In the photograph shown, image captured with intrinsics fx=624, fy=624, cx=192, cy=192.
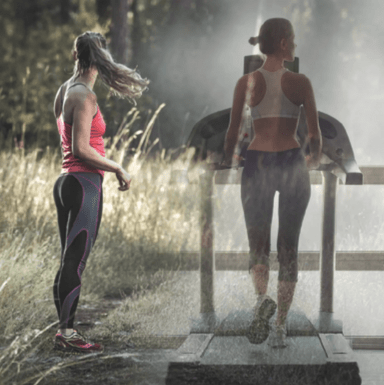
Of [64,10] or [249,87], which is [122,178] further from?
[64,10]

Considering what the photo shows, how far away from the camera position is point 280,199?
3.00 m

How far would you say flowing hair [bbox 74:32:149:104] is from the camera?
3098mm

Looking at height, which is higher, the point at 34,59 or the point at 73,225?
the point at 34,59

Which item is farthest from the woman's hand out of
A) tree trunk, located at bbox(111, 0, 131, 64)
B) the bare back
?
tree trunk, located at bbox(111, 0, 131, 64)

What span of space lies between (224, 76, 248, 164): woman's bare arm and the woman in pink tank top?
498 millimetres

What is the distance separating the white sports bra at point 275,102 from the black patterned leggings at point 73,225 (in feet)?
3.04

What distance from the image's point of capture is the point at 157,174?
7.09 m

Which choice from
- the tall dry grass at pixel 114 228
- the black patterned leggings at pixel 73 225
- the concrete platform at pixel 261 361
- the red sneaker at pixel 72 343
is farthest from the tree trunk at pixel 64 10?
the concrete platform at pixel 261 361

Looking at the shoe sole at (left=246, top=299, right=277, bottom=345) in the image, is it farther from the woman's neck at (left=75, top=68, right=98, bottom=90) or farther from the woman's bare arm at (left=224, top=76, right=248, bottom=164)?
the woman's neck at (left=75, top=68, right=98, bottom=90)

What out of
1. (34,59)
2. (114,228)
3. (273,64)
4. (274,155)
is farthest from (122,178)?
(34,59)

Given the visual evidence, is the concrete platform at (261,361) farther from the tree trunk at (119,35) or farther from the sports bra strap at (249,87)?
the tree trunk at (119,35)

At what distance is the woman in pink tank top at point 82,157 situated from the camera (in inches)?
121

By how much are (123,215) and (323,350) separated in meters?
3.08

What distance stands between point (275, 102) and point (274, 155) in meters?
0.25
